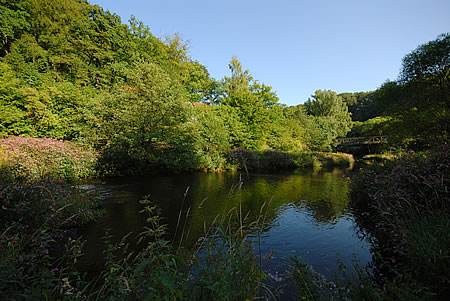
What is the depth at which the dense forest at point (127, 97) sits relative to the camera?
1378cm

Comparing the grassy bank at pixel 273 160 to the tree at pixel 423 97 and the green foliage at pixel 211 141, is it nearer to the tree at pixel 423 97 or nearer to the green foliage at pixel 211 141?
the green foliage at pixel 211 141

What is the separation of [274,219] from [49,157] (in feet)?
35.9

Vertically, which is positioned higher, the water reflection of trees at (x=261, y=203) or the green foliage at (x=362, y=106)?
the green foliage at (x=362, y=106)

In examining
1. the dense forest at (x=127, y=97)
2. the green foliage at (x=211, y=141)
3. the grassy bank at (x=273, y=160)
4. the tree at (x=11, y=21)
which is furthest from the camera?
the grassy bank at (x=273, y=160)

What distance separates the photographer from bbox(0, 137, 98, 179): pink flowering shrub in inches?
298

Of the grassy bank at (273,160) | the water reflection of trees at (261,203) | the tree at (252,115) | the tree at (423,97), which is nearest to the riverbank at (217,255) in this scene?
the water reflection of trees at (261,203)

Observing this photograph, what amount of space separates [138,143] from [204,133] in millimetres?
6843

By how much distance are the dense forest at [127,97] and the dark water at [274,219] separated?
5.43m

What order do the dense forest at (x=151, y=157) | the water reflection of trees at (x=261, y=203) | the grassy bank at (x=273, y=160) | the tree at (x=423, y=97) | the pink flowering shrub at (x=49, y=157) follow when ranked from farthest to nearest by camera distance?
1. the grassy bank at (x=273, y=160)
2. the tree at (x=423, y=97)
3. the pink flowering shrub at (x=49, y=157)
4. the water reflection of trees at (x=261, y=203)
5. the dense forest at (x=151, y=157)

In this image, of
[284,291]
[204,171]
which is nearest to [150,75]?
[204,171]

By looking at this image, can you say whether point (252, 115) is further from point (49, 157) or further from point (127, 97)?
point (49, 157)

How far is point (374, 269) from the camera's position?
396 cm

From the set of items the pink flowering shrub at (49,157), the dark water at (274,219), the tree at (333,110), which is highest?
the tree at (333,110)

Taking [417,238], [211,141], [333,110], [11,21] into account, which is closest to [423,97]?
[417,238]
